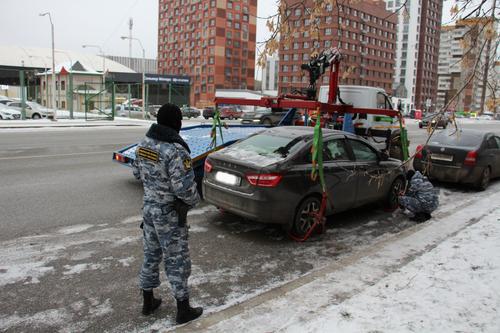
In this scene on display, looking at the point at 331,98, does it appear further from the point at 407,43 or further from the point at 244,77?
the point at 407,43

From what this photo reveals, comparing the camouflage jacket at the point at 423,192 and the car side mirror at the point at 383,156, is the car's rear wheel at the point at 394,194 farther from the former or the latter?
the car side mirror at the point at 383,156

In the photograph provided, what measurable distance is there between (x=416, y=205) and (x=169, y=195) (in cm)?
479

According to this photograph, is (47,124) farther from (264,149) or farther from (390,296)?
(390,296)

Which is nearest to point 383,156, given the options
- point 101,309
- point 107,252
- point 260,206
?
point 260,206

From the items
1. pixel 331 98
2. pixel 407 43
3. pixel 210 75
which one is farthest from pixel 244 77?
pixel 331 98

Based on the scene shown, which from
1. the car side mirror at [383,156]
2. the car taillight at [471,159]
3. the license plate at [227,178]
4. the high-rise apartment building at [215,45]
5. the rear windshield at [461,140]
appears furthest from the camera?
the high-rise apartment building at [215,45]

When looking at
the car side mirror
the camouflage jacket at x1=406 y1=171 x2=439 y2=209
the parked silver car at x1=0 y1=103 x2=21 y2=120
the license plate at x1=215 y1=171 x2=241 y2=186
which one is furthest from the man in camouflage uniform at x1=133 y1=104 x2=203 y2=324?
the parked silver car at x1=0 y1=103 x2=21 y2=120

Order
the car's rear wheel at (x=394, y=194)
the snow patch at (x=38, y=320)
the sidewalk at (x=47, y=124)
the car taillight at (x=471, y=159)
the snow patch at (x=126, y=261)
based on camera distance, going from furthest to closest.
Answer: the sidewalk at (x=47, y=124)
the car taillight at (x=471, y=159)
the car's rear wheel at (x=394, y=194)
the snow patch at (x=126, y=261)
the snow patch at (x=38, y=320)

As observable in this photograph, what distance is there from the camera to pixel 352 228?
6.57m

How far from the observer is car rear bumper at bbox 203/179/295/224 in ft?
17.8

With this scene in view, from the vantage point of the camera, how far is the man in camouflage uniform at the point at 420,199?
Answer: 6891mm

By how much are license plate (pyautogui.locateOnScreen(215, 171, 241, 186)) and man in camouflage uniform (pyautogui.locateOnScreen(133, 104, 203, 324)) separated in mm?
2217

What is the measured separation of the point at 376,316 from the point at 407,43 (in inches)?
5764

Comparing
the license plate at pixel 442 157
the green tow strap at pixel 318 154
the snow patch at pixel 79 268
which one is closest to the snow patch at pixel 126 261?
the snow patch at pixel 79 268
